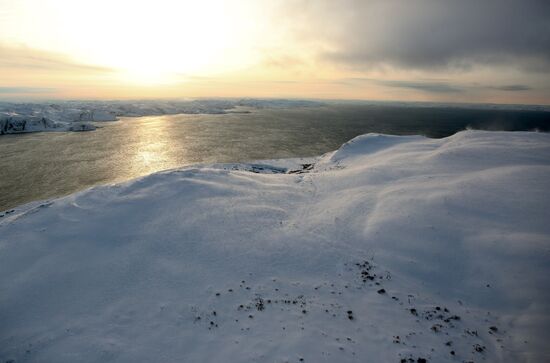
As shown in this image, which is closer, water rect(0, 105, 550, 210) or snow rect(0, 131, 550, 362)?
snow rect(0, 131, 550, 362)

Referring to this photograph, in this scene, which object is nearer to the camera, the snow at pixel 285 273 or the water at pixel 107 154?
the snow at pixel 285 273

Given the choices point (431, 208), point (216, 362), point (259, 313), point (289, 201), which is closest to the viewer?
point (216, 362)

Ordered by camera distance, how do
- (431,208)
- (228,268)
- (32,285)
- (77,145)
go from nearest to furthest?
(32,285) → (228,268) → (431,208) → (77,145)

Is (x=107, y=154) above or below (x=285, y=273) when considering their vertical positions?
above

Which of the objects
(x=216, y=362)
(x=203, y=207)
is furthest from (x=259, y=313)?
(x=203, y=207)

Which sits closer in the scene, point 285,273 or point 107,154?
point 285,273

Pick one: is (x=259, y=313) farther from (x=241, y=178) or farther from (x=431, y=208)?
(x=241, y=178)

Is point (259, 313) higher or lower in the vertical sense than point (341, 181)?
lower

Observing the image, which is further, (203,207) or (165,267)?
(203,207)
